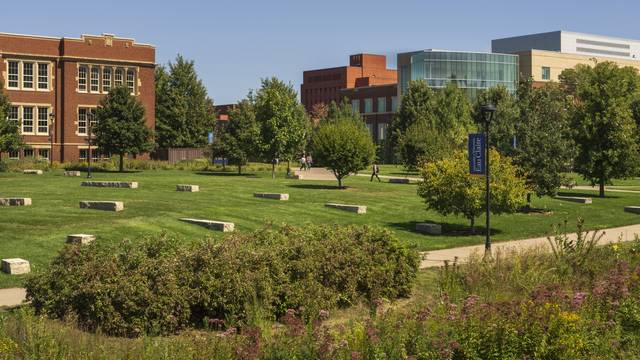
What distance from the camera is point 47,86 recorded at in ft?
235

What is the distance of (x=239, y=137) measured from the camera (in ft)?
190

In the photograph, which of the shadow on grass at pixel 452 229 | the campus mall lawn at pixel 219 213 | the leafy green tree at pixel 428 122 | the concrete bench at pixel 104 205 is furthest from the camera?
the leafy green tree at pixel 428 122

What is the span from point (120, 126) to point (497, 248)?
41782 mm

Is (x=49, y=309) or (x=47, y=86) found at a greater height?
(x=47, y=86)

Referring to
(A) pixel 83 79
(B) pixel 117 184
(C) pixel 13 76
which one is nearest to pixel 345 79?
(A) pixel 83 79

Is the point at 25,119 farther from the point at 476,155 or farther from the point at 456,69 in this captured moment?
the point at 456,69

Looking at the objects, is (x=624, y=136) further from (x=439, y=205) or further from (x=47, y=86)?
(x=47, y=86)

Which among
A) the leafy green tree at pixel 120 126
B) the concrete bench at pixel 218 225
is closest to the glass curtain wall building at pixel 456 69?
the leafy green tree at pixel 120 126

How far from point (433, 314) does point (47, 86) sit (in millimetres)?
67136

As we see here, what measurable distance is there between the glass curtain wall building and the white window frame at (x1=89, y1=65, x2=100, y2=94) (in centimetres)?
5629

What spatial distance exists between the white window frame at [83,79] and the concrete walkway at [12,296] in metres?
59.6

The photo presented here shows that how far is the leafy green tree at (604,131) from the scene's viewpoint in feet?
146

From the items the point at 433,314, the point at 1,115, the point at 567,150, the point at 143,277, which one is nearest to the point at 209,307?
the point at 143,277

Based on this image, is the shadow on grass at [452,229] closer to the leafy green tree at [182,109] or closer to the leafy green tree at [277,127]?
the leafy green tree at [277,127]
